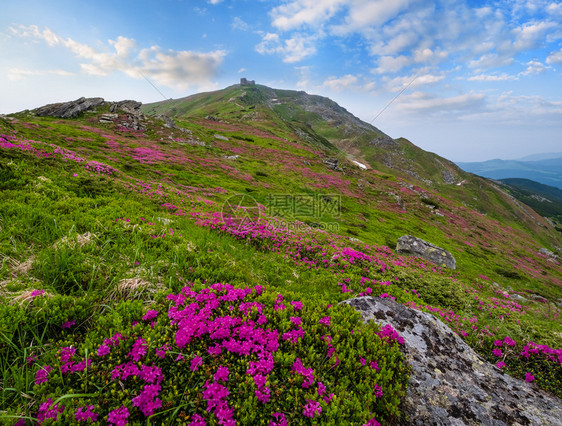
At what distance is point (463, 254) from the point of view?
35688 millimetres

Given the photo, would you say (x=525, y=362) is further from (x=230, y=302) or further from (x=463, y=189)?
(x=463, y=189)

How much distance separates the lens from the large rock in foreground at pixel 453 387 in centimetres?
443

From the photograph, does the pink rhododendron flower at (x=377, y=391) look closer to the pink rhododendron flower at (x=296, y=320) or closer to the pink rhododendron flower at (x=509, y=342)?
the pink rhododendron flower at (x=296, y=320)

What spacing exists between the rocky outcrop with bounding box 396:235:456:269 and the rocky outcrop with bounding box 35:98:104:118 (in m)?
71.4

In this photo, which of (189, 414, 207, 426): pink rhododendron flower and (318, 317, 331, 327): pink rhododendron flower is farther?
(318, 317, 331, 327): pink rhododendron flower

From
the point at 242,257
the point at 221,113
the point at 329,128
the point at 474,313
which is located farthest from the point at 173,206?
the point at 329,128

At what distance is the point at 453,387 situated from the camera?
4.90 m

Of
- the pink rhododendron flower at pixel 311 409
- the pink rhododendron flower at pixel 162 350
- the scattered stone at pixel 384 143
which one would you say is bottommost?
the pink rhododendron flower at pixel 311 409

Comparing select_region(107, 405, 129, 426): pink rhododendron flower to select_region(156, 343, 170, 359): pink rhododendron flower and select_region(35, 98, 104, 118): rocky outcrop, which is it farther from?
select_region(35, 98, 104, 118): rocky outcrop

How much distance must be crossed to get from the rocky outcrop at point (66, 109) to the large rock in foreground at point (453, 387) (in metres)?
72.8

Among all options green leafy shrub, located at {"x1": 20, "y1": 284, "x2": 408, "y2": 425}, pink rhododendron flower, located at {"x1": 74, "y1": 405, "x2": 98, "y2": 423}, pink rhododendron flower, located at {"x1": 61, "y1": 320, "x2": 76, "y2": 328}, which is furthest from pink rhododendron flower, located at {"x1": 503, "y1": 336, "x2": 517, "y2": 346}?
pink rhododendron flower, located at {"x1": 61, "y1": 320, "x2": 76, "y2": 328}

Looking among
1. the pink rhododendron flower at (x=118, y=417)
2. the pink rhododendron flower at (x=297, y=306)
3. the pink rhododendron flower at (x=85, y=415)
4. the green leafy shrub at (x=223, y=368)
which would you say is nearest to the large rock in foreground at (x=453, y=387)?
the green leafy shrub at (x=223, y=368)

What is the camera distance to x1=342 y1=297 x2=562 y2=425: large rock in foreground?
4.43 m
